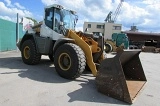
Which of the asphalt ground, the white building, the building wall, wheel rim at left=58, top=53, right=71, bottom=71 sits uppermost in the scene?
the white building

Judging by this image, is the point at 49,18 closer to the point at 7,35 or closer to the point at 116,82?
the point at 116,82

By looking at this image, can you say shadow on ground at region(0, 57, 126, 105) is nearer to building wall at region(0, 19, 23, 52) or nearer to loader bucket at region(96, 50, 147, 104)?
loader bucket at region(96, 50, 147, 104)

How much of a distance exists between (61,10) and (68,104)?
4860 mm

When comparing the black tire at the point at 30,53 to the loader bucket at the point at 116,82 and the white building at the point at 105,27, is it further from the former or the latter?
the white building at the point at 105,27

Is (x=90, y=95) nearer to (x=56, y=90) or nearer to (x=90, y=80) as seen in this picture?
(x=56, y=90)

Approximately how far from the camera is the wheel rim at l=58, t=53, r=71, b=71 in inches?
275

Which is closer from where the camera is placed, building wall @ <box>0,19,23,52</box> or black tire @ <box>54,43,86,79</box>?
black tire @ <box>54,43,86,79</box>

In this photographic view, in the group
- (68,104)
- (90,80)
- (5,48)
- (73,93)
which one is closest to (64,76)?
(90,80)

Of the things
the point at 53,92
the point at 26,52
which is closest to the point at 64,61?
the point at 53,92

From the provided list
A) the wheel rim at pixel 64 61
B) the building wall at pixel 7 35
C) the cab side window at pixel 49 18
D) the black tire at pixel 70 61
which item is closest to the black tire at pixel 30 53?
the cab side window at pixel 49 18

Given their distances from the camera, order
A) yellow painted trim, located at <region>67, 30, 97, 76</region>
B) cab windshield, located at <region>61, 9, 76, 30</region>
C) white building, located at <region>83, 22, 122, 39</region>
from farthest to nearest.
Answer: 1. white building, located at <region>83, 22, 122, 39</region>
2. cab windshield, located at <region>61, 9, 76, 30</region>
3. yellow painted trim, located at <region>67, 30, 97, 76</region>

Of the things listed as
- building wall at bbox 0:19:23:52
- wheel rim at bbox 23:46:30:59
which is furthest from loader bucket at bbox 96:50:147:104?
building wall at bbox 0:19:23:52

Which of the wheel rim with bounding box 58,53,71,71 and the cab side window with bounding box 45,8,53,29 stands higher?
the cab side window with bounding box 45,8,53,29

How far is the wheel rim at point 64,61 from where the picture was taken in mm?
6978
